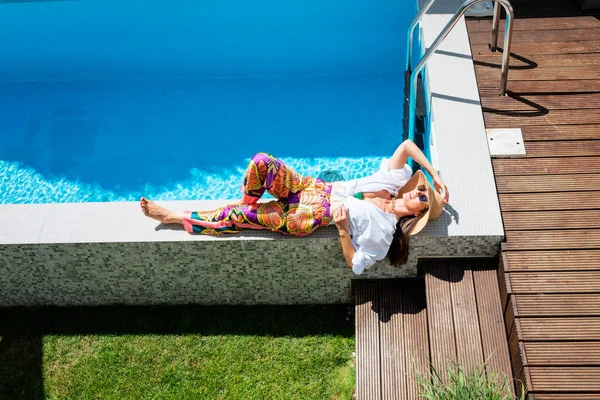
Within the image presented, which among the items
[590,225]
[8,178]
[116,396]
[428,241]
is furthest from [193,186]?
[590,225]

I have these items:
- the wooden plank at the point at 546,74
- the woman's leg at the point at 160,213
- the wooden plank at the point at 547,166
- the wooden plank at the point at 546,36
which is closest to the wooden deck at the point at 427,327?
the wooden plank at the point at 547,166

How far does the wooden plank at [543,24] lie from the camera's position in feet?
17.0

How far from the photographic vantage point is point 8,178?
5578mm

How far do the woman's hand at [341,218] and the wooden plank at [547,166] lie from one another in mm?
1098

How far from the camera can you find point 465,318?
3678mm

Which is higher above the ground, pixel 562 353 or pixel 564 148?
pixel 564 148

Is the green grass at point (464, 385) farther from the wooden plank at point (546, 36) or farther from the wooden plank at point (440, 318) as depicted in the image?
the wooden plank at point (546, 36)

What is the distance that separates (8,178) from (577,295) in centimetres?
463

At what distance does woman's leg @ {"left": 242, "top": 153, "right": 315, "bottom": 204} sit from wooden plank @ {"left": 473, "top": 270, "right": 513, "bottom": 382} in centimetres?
123

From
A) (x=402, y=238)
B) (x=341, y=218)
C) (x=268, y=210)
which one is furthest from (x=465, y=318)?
(x=268, y=210)

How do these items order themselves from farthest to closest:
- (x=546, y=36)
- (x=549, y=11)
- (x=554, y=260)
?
(x=549, y=11), (x=546, y=36), (x=554, y=260)

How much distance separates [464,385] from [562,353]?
1.82ft

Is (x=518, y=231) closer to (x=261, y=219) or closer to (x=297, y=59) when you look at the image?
(x=261, y=219)

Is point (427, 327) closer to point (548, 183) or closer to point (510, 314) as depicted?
point (510, 314)
